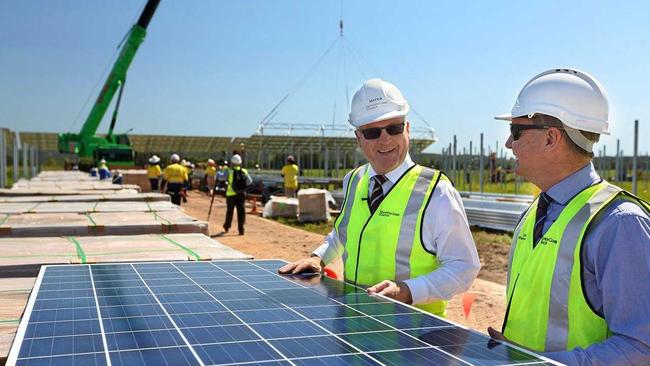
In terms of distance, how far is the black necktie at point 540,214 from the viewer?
2.57 m

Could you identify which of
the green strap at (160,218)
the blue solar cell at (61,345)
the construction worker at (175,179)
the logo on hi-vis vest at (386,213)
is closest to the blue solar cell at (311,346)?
the blue solar cell at (61,345)

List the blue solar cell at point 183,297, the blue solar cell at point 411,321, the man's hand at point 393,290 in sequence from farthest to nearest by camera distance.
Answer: the man's hand at point 393,290 < the blue solar cell at point 183,297 < the blue solar cell at point 411,321

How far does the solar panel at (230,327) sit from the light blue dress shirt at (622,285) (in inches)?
13.0

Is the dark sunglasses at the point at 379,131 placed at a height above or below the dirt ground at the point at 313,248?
above

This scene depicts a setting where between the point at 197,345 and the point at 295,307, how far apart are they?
665mm

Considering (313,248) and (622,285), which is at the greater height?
(622,285)

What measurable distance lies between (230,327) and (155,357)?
0.41 meters

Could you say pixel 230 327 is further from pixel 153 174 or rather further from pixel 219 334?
pixel 153 174

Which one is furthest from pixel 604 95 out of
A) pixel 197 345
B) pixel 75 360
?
pixel 75 360

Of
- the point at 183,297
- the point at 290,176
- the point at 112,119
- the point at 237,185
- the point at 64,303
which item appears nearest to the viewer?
the point at 64,303

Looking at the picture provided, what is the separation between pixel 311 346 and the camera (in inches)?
80.0

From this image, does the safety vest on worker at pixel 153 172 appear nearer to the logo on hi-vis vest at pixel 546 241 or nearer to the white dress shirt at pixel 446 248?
the white dress shirt at pixel 446 248

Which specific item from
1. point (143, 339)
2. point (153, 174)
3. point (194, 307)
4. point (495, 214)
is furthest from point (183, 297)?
point (153, 174)

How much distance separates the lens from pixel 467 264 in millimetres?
3299
